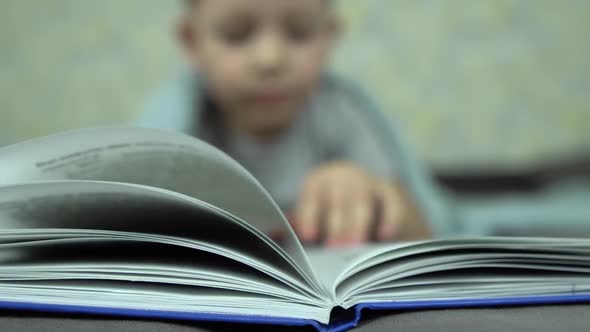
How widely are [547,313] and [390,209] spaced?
309mm

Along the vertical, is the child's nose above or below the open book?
above

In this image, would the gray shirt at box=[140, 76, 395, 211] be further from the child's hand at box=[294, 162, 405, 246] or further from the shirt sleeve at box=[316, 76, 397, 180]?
the child's hand at box=[294, 162, 405, 246]

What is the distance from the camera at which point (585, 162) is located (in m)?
1.46

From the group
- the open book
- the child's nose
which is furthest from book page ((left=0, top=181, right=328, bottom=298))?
the child's nose

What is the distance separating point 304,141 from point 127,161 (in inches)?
29.6

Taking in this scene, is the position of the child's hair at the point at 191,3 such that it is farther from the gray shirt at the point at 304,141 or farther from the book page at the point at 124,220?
the book page at the point at 124,220

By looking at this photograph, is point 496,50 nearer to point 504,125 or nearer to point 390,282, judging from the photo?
point 504,125

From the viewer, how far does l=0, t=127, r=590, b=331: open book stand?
0.32 m

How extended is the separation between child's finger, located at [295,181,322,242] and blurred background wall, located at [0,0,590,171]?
0.99 meters

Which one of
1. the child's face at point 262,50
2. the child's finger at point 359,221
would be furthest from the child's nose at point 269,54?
the child's finger at point 359,221

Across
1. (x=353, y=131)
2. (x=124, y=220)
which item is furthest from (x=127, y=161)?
(x=353, y=131)

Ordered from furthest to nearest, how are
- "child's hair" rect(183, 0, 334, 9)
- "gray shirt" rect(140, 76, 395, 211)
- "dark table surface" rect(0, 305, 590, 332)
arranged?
"gray shirt" rect(140, 76, 395, 211)
"child's hair" rect(183, 0, 334, 9)
"dark table surface" rect(0, 305, 590, 332)

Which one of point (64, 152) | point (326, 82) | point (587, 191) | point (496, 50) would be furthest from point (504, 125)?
point (64, 152)

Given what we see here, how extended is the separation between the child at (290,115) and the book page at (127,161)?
25 centimetres
